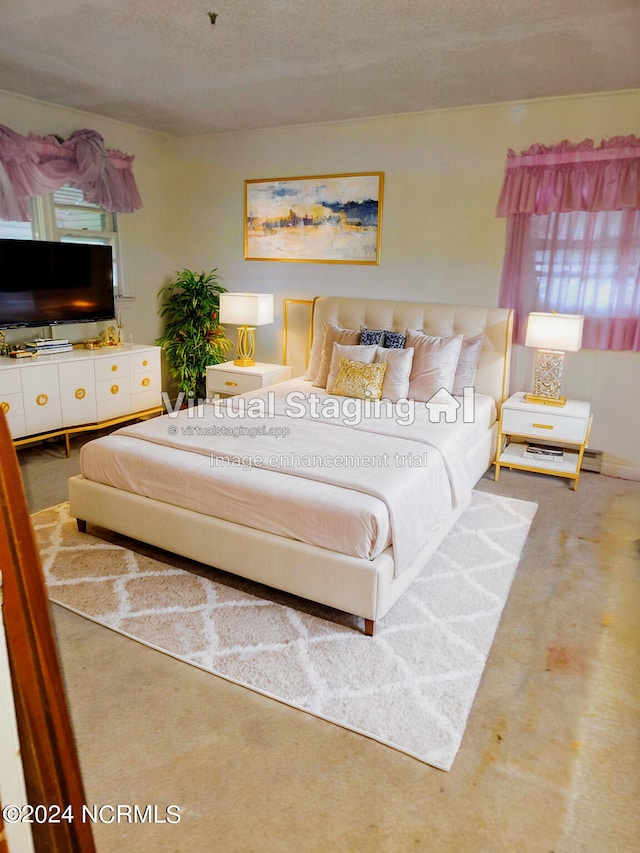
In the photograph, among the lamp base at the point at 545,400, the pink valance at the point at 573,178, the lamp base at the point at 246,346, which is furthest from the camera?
the lamp base at the point at 246,346

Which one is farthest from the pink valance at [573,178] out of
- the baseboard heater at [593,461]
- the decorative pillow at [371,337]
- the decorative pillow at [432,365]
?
the baseboard heater at [593,461]

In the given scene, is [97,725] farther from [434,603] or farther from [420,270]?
[420,270]

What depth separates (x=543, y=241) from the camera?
13.8ft

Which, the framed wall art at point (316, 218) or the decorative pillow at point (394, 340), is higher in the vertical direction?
the framed wall art at point (316, 218)

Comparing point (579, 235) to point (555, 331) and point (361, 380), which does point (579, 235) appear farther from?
point (361, 380)

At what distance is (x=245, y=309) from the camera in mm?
4988

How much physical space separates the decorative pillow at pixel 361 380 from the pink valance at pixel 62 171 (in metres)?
2.62

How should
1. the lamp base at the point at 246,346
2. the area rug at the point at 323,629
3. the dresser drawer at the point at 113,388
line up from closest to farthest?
the area rug at the point at 323,629, the dresser drawer at the point at 113,388, the lamp base at the point at 246,346

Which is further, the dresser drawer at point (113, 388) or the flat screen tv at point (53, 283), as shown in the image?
the dresser drawer at point (113, 388)

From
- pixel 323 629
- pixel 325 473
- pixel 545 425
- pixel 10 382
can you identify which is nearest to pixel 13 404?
pixel 10 382

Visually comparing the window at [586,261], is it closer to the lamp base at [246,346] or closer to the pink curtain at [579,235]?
the pink curtain at [579,235]

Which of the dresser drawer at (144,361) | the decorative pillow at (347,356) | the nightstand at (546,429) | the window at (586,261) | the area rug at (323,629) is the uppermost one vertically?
the window at (586,261)

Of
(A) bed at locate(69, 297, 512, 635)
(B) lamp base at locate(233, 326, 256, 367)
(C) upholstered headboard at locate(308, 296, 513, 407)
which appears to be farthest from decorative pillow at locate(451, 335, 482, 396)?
(B) lamp base at locate(233, 326, 256, 367)

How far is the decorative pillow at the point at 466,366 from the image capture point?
422cm
